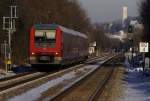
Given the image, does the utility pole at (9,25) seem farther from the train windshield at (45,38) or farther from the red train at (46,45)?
the train windshield at (45,38)

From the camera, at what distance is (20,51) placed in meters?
56.2

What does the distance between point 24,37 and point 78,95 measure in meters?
37.2

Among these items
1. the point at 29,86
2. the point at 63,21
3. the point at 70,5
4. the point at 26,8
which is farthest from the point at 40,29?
the point at 70,5

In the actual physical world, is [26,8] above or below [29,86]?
above

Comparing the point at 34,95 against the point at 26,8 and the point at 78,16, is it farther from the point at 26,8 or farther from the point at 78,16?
the point at 78,16

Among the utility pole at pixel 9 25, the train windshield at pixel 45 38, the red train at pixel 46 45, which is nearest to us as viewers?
the utility pole at pixel 9 25

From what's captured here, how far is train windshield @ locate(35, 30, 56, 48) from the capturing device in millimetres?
39469

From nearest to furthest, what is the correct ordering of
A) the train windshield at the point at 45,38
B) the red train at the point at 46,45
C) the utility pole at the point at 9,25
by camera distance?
the utility pole at the point at 9,25, the red train at the point at 46,45, the train windshield at the point at 45,38

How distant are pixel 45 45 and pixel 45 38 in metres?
0.53

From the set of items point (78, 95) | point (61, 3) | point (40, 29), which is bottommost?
point (78, 95)

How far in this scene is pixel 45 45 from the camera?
39.5m

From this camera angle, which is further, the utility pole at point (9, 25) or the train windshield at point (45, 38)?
the train windshield at point (45, 38)

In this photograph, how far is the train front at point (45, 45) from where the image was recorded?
39.2 metres

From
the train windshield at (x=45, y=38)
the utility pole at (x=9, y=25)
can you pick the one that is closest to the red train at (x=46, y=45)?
the train windshield at (x=45, y=38)
